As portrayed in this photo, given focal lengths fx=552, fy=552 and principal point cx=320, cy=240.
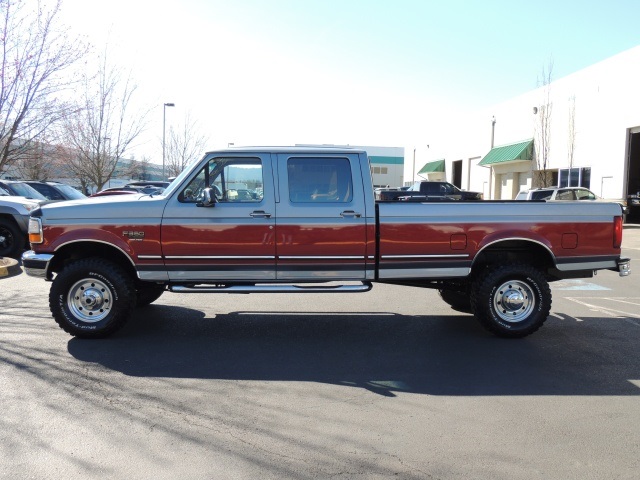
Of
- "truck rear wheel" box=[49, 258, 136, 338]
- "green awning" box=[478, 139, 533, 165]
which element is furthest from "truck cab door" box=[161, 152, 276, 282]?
"green awning" box=[478, 139, 533, 165]

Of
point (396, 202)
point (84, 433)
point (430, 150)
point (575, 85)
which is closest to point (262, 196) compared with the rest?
point (396, 202)

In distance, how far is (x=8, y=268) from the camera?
424 inches

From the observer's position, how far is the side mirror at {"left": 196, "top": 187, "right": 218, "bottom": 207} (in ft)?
19.9

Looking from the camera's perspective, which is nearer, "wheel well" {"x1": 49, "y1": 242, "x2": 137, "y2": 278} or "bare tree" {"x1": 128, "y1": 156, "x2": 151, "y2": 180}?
"wheel well" {"x1": 49, "y1": 242, "x2": 137, "y2": 278}

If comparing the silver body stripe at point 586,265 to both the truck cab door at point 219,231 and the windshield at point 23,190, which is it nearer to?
the truck cab door at point 219,231

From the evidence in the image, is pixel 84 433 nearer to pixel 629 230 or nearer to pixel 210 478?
pixel 210 478

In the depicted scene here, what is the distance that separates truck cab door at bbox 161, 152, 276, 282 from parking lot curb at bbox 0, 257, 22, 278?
5.99 m

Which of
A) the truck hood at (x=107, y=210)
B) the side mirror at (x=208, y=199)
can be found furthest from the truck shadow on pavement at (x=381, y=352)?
the side mirror at (x=208, y=199)

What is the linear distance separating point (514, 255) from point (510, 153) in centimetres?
3098

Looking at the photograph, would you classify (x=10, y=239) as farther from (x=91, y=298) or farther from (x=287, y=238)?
(x=287, y=238)

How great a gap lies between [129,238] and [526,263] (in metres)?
4.70

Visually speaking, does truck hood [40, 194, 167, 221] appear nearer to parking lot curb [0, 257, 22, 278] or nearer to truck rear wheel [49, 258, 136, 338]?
truck rear wheel [49, 258, 136, 338]

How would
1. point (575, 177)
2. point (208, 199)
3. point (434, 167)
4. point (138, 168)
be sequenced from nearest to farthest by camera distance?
point (208, 199) < point (575, 177) < point (138, 168) < point (434, 167)

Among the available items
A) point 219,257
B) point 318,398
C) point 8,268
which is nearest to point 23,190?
point 8,268
